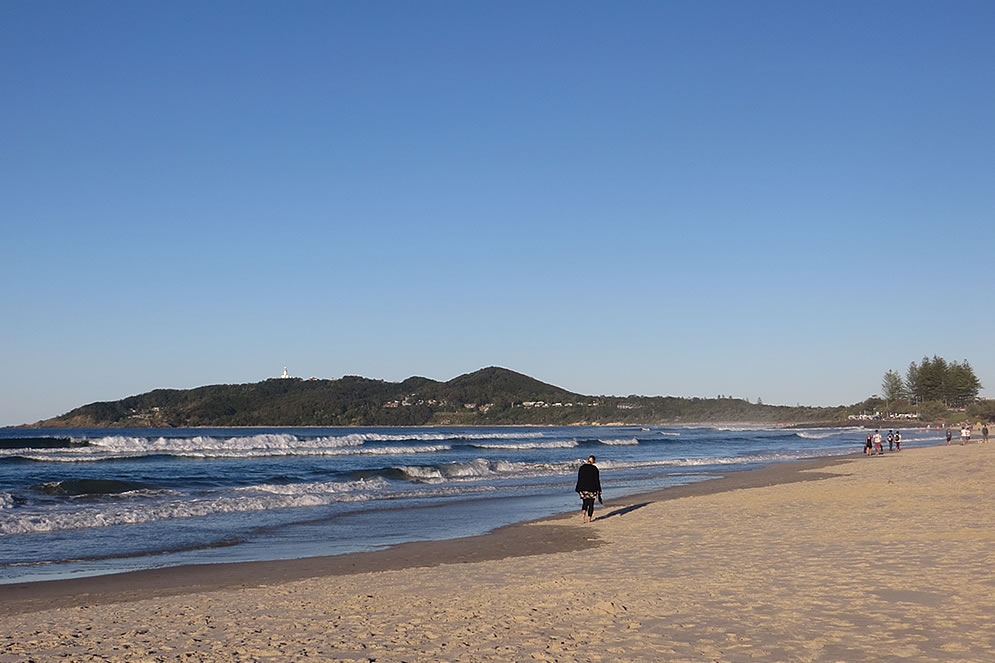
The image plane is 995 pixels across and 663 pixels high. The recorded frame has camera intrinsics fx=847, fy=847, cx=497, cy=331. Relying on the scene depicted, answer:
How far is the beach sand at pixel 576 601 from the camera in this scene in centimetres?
729

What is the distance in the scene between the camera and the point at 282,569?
1273 centimetres

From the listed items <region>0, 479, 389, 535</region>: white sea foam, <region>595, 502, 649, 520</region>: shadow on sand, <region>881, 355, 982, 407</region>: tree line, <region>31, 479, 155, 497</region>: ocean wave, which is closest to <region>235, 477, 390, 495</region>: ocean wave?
<region>0, 479, 389, 535</region>: white sea foam

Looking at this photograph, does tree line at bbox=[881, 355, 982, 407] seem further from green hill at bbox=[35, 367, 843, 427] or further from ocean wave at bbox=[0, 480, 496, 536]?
ocean wave at bbox=[0, 480, 496, 536]

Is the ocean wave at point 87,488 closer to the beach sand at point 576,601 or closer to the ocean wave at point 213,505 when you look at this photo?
the ocean wave at point 213,505

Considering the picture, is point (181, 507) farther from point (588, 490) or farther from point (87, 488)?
point (588, 490)

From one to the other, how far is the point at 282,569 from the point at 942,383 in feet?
471

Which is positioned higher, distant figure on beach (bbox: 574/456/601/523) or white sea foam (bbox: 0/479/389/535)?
distant figure on beach (bbox: 574/456/601/523)

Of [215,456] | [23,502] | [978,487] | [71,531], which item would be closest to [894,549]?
[978,487]

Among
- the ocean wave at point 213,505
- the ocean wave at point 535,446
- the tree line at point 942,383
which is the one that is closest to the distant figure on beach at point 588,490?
the ocean wave at point 213,505

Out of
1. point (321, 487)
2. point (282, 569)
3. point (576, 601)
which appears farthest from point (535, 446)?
point (576, 601)

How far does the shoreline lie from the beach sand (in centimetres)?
6

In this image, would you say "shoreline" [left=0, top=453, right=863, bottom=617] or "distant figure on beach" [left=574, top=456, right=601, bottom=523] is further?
"distant figure on beach" [left=574, top=456, right=601, bottom=523]

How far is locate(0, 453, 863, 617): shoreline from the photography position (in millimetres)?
10688

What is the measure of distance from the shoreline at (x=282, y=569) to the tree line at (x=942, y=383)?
132107 millimetres
